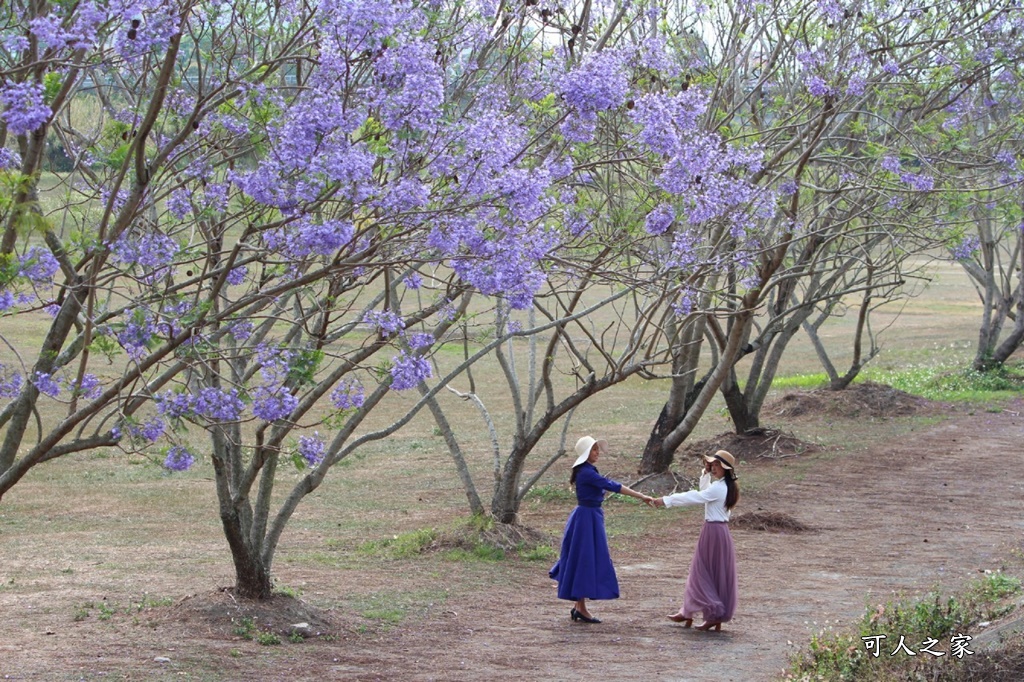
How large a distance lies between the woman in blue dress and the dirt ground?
25cm

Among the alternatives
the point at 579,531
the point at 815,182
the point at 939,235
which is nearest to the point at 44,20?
the point at 579,531

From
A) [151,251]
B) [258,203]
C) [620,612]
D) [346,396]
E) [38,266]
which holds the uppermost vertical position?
[258,203]

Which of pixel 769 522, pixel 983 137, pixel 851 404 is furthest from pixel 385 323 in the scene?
pixel 851 404

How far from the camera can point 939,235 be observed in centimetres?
1528

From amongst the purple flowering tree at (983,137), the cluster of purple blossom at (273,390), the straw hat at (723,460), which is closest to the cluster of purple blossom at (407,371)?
the cluster of purple blossom at (273,390)

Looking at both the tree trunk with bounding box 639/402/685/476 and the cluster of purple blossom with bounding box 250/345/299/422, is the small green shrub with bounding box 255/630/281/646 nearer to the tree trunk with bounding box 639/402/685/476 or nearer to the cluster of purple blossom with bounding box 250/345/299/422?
the cluster of purple blossom with bounding box 250/345/299/422

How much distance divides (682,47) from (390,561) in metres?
6.74

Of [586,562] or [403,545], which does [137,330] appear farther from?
[403,545]

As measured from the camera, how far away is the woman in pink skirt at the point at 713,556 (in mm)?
8766

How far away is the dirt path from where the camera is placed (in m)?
7.85

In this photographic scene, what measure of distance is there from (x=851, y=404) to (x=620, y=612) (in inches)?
498

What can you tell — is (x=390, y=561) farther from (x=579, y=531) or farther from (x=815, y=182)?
(x=815, y=182)

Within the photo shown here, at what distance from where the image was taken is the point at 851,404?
832 inches

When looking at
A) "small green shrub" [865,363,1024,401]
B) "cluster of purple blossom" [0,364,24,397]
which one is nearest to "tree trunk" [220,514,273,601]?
"cluster of purple blossom" [0,364,24,397]
